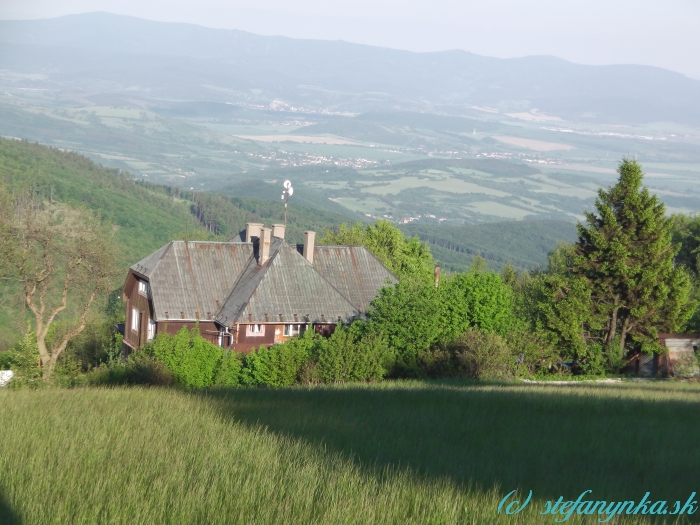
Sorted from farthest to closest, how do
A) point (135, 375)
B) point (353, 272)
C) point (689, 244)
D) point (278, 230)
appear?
point (689, 244)
point (278, 230)
point (353, 272)
point (135, 375)

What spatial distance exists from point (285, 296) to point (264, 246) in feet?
10.2

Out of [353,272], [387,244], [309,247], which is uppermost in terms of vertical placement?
[309,247]

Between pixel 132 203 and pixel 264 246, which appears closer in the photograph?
pixel 264 246

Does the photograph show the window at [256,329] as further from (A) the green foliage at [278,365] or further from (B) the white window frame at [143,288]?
(A) the green foliage at [278,365]

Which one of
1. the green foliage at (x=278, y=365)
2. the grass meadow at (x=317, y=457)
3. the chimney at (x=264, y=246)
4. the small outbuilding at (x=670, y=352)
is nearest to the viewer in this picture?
the grass meadow at (x=317, y=457)

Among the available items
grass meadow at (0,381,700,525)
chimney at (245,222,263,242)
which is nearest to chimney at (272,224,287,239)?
chimney at (245,222,263,242)

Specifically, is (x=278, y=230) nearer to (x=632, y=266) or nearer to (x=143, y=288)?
(x=143, y=288)

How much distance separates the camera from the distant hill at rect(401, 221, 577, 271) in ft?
521

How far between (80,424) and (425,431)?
507 cm

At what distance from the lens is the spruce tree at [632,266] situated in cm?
3984

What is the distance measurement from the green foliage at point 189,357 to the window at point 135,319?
1119cm

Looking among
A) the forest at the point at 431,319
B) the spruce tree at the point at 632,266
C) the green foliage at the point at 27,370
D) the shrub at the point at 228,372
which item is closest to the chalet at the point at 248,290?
the forest at the point at 431,319

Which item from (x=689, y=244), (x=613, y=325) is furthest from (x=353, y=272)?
(x=689, y=244)

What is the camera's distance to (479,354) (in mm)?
29969
